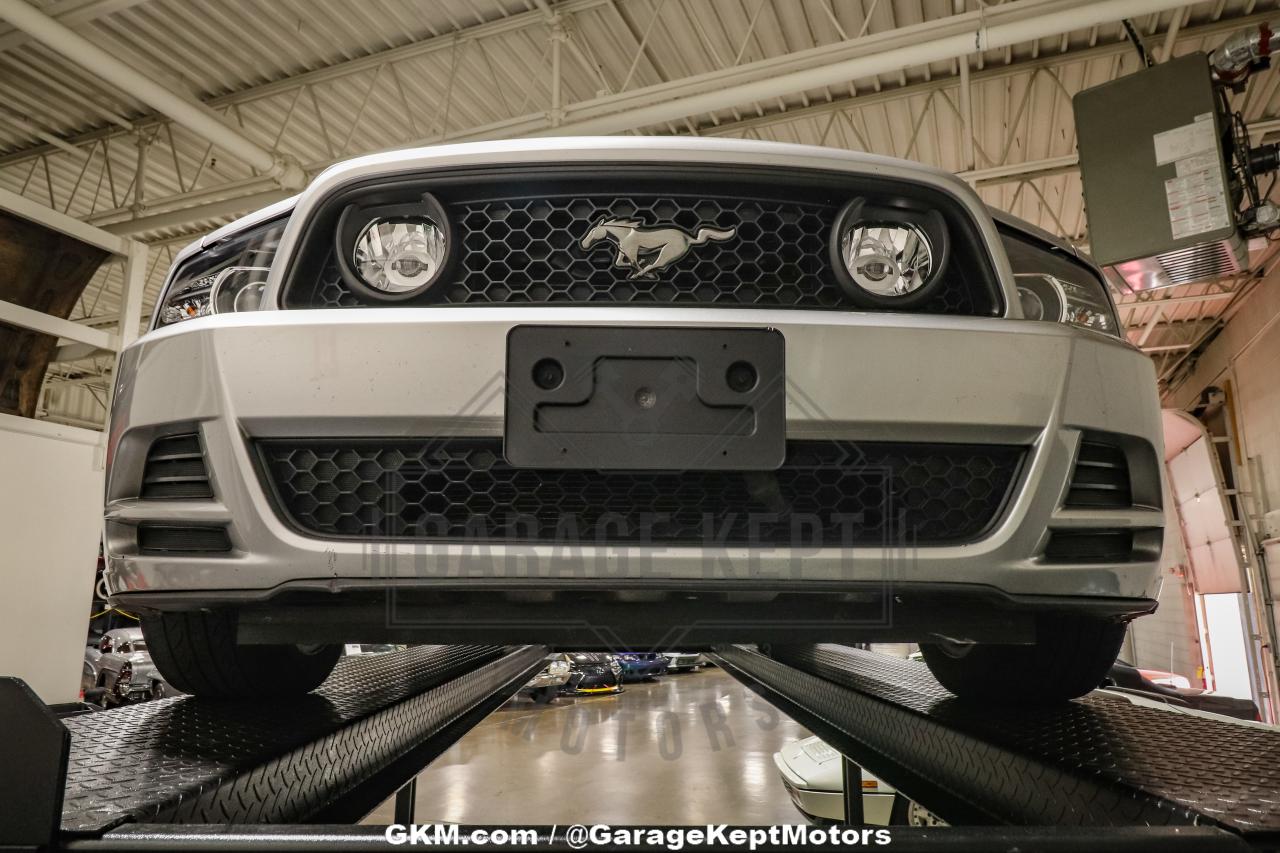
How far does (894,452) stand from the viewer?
1.14 metres

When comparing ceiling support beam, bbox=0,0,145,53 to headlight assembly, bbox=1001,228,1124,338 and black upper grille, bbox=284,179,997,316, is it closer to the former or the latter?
black upper grille, bbox=284,179,997,316

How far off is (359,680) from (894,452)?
1.68m

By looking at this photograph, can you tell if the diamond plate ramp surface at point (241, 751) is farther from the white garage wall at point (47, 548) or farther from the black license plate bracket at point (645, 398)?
the white garage wall at point (47, 548)

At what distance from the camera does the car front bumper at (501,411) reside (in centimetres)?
107

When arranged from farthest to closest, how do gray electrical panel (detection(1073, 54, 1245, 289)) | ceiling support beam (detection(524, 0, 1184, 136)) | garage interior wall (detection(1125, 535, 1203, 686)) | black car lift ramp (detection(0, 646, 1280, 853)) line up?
garage interior wall (detection(1125, 535, 1203, 686))
ceiling support beam (detection(524, 0, 1184, 136))
gray electrical panel (detection(1073, 54, 1245, 289))
black car lift ramp (detection(0, 646, 1280, 853))

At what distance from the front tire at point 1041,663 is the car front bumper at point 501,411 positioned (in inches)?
14.7

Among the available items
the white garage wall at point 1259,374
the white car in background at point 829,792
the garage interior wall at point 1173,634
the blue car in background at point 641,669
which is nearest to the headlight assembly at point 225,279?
Answer: the white car in background at point 829,792

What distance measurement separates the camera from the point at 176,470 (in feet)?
3.79

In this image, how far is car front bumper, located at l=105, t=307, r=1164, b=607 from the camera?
1.07 m

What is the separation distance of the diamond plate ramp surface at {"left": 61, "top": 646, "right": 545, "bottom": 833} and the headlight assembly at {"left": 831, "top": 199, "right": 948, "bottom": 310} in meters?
1.15

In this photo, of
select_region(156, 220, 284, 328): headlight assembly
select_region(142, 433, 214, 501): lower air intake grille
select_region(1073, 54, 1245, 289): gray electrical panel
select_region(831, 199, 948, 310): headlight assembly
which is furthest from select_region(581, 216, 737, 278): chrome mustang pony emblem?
select_region(1073, 54, 1245, 289): gray electrical panel

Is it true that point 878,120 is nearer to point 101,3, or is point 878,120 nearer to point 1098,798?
point 101,3

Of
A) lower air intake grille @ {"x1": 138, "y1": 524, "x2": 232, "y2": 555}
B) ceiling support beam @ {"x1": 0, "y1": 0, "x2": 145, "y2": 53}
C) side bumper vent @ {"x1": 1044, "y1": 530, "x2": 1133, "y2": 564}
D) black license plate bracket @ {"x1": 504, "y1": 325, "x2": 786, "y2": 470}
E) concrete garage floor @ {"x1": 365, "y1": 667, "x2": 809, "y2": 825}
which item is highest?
ceiling support beam @ {"x1": 0, "y1": 0, "x2": 145, "y2": 53}

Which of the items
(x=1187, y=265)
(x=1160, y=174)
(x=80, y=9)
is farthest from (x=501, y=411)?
(x=80, y=9)
